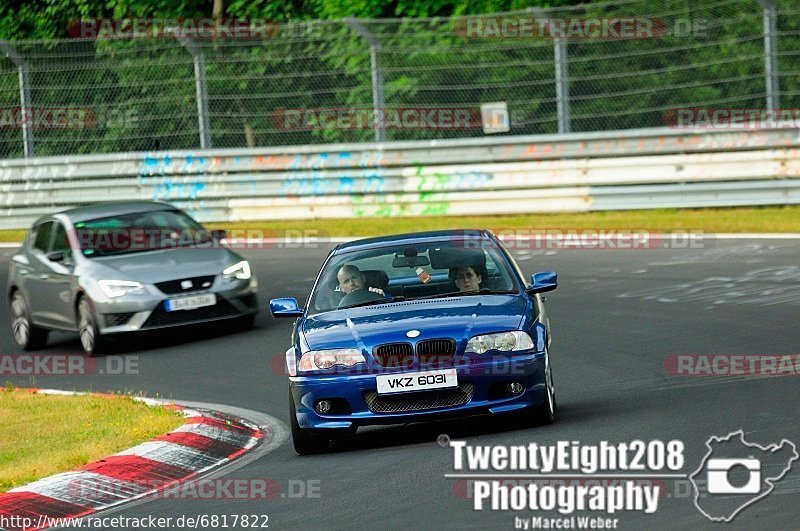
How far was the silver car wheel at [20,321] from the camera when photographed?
17.4 metres

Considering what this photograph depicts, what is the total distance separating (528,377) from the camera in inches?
380

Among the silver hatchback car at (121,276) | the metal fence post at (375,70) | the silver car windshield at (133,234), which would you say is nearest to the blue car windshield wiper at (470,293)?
the silver hatchback car at (121,276)

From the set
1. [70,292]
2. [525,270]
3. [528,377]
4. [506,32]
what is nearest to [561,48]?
[506,32]

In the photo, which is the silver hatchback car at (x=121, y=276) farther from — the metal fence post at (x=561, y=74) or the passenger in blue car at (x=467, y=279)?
the metal fence post at (x=561, y=74)

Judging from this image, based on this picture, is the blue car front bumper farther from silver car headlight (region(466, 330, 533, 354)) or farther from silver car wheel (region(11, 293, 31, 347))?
silver car wheel (region(11, 293, 31, 347))

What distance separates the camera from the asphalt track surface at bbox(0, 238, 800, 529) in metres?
7.91

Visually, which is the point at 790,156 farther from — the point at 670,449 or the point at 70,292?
the point at 670,449

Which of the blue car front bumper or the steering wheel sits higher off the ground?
the steering wheel

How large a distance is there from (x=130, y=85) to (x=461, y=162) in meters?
6.10

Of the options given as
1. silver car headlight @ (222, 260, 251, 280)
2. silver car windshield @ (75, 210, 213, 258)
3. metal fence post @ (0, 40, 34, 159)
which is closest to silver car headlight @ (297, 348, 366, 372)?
silver car headlight @ (222, 260, 251, 280)

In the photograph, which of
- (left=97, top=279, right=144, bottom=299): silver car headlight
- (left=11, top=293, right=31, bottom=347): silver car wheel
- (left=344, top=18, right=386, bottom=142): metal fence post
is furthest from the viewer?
(left=344, top=18, right=386, bottom=142): metal fence post

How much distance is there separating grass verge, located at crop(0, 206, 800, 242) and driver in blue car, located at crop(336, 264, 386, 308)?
11.1 meters

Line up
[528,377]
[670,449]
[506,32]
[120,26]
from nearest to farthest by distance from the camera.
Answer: [670,449] < [528,377] < [506,32] < [120,26]

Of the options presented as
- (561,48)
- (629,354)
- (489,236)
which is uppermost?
(561,48)
